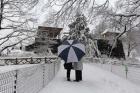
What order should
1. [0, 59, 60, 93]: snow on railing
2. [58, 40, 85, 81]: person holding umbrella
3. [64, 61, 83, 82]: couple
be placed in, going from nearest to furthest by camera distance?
[0, 59, 60, 93]: snow on railing, [58, 40, 85, 81]: person holding umbrella, [64, 61, 83, 82]: couple

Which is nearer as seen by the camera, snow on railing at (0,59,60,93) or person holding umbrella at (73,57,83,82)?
snow on railing at (0,59,60,93)

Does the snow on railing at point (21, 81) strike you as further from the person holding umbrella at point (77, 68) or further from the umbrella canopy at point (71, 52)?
the person holding umbrella at point (77, 68)

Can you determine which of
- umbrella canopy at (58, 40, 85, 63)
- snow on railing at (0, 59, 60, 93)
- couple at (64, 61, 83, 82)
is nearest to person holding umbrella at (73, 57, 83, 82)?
couple at (64, 61, 83, 82)

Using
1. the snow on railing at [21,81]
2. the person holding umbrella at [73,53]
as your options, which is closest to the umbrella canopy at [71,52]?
the person holding umbrella at [73,53]

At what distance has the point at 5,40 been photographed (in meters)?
30.8

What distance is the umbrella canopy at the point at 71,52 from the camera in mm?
12016

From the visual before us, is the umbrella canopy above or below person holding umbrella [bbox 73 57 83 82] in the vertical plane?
above

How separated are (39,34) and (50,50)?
19005 millimetres

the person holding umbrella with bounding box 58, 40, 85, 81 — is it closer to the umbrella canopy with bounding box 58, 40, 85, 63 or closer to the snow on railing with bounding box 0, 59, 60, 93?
the umbrella canopy with bounding box 58, 40, 85, 63

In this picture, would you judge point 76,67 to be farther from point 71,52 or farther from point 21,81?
point 21,81

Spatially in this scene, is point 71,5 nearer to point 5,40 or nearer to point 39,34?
point 5,40

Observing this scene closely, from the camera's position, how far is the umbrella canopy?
39.4ft

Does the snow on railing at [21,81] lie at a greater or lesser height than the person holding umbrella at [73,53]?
lesser

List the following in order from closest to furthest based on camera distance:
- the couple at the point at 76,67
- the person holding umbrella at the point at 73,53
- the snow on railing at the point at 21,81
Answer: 1. the snow on railing at the point at 21,81
2. the person holding umbrella at the point at 73,53
3. the couple at the point at 76,67
